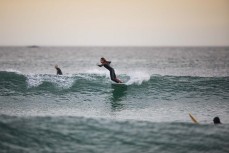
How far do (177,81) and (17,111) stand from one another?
11.3 metres

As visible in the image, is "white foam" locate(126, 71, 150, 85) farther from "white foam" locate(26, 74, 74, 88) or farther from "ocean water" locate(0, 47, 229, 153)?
"white foam" locate(26, 74, 74, 88)

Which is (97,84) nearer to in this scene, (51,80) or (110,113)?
(51,80)

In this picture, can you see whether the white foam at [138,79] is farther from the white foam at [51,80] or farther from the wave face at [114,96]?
the white foam at [51,80]

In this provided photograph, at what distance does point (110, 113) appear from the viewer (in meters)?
13.4

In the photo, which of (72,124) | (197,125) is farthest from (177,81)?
(72,124)

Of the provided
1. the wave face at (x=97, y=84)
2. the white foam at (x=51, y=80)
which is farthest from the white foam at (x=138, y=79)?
the white foam at (x=51, y=80)

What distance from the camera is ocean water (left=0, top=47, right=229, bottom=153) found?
7781mm

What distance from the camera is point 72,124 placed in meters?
8.91

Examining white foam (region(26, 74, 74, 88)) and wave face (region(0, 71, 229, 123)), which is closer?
wave face (region(0, 71, 229, 123))

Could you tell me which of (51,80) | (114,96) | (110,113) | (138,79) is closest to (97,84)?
(138,79)

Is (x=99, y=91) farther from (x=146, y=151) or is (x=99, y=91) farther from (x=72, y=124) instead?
(x=146, y=151)

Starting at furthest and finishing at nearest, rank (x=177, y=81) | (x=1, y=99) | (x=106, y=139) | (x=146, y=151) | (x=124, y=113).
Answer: (x=177, y=81) → (x=1, y=99) → (x=124, y=113) → (x=106, y=139) → (x=146, y=151)

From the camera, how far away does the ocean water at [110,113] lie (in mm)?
7781

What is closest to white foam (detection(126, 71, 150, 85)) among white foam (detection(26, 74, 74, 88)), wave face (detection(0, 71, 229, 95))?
wave face (detection(0, 71, 229, 95))
